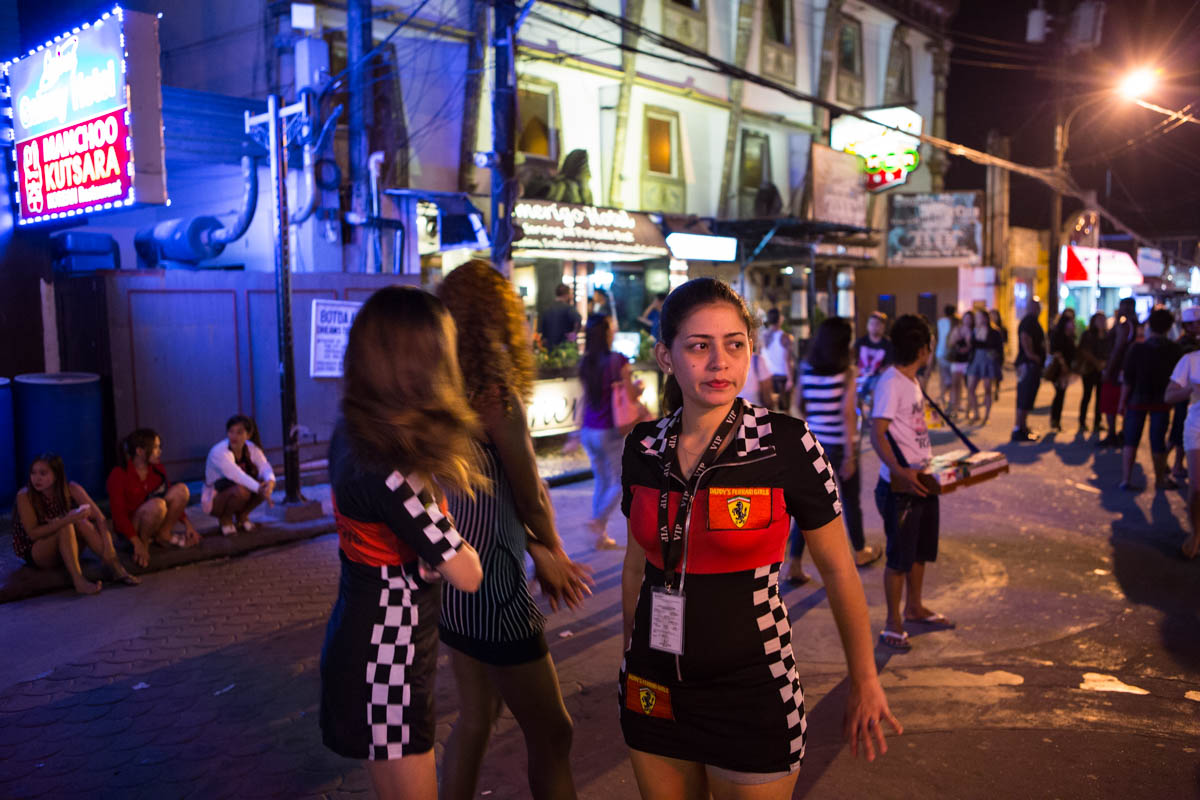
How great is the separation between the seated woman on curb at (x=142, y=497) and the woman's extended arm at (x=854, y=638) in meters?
6.56

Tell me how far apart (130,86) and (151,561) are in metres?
4.32

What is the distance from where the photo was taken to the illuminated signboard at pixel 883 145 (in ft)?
74.5

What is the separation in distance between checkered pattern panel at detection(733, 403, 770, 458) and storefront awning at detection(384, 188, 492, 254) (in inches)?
444

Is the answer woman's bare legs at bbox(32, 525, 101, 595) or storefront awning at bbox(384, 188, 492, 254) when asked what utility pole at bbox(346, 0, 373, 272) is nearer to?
storefront awning at bbox(384, 188, 492, 254)

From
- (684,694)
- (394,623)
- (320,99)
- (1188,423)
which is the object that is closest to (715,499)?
(684,694)

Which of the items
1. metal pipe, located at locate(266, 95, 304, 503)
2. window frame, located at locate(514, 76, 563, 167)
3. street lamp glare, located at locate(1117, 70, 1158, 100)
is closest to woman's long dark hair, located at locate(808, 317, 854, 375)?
metal pipe, located at locate(266, 95, 304, 503)

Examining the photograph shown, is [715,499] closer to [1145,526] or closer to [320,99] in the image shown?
[1145,526]

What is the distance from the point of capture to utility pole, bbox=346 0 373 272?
43.1 feet

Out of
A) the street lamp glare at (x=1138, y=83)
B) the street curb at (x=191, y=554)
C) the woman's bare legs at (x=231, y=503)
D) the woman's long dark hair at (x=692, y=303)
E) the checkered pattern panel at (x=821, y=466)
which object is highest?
the street lamp glare at (x=1138, y=83)

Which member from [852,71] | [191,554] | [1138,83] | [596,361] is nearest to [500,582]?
[596,361]

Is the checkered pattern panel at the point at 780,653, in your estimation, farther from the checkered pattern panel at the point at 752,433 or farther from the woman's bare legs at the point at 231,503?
the woman's bare legs at the point at 231,503

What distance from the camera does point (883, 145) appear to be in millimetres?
22750

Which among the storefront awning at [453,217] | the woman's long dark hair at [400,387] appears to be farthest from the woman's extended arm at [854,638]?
the storefront awning at [453,217]

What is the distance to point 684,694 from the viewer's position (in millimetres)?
2299
